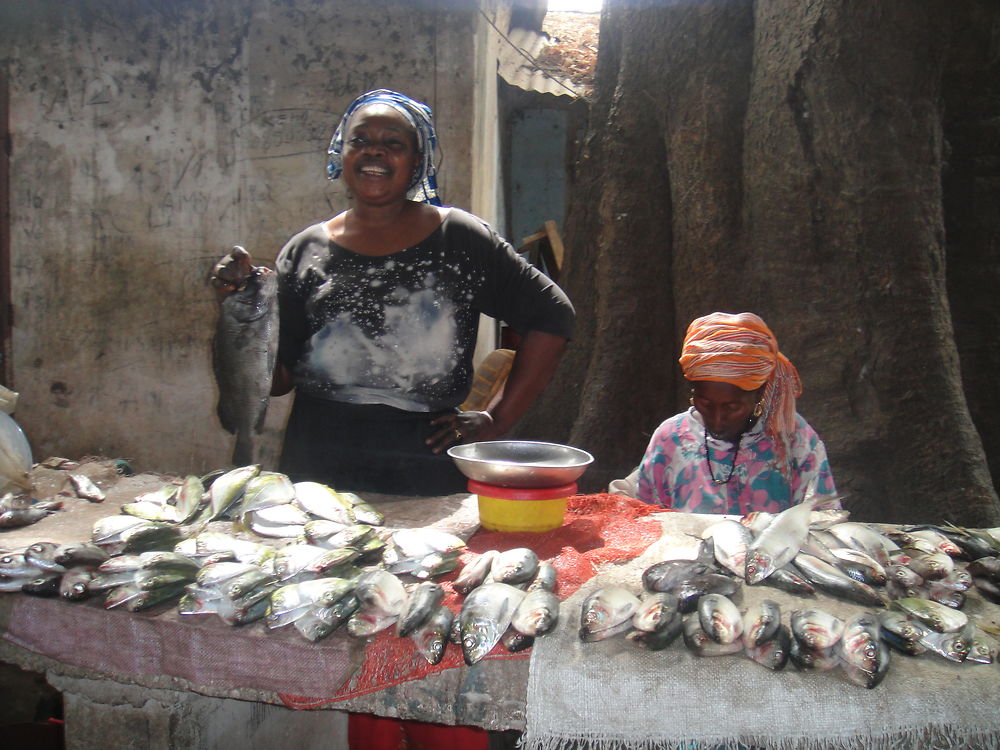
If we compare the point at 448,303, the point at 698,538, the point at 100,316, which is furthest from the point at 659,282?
the point at 100,316

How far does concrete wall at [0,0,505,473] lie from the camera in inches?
173

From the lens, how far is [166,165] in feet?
15.0

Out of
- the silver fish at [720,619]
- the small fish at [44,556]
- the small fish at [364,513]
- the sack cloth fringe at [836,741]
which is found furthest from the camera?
the small fish at [364,513]

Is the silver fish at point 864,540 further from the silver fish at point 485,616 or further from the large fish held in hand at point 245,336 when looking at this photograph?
the large fish held in hand at point 245,336

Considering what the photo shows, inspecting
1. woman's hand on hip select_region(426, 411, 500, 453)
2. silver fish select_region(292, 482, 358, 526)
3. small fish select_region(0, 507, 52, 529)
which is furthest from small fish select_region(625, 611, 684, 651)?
small fish select_region(0, 507, 52, 529)

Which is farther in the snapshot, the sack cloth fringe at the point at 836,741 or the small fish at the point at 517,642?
the small fish at the point at 517,642

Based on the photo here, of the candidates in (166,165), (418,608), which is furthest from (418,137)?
(166,165)

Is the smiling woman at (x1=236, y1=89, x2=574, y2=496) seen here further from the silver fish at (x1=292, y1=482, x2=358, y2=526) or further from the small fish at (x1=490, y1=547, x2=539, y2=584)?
the small fish at (x1=490, y1=547, x2=539, y2=584)

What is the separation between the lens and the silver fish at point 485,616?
142 cm

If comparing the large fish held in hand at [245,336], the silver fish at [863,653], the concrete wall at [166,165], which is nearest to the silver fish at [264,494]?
the large fish held in hand at [245,336]

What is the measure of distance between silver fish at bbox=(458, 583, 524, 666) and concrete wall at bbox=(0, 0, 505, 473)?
3.22 m

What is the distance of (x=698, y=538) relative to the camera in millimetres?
1989

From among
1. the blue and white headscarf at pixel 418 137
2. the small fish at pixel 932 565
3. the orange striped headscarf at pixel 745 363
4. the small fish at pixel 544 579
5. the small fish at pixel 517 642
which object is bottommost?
the small fish at pixel 517 642

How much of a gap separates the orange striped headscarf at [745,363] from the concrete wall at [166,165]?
235cm
